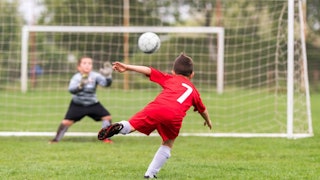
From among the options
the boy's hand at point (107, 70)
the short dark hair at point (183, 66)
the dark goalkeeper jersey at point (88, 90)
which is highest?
the short dark hair at point (183, 66)

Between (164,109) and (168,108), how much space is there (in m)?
0.04

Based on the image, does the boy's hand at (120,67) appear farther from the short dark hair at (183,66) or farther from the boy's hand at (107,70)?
the boy's hand at (107,70)

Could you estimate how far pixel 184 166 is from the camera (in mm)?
7418

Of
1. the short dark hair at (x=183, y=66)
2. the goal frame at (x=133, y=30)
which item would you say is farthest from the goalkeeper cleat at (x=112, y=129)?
the goal frame at (x=133, y=30)

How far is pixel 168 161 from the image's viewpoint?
25.8 ft

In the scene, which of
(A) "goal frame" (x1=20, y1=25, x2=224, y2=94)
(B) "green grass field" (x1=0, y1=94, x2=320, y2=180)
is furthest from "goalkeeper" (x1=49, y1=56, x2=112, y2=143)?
(A) "goal frame" (x1=20, y1=25, x2=224, y2=94)

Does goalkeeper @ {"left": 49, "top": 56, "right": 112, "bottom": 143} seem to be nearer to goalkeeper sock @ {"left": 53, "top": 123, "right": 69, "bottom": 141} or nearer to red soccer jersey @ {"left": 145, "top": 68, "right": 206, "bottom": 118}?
goalkeeper sock @ {"left": 53, "top": 123, "right": 69, "bottom": 141}

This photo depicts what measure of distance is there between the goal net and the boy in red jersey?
6.24 m

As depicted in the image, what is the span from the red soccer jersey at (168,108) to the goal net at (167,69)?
6286 mm

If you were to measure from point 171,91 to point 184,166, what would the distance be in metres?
1.37

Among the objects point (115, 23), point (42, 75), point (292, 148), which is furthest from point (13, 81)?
point (292, 148)

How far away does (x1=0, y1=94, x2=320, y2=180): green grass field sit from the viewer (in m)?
6.82

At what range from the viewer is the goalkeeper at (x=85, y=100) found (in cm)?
994

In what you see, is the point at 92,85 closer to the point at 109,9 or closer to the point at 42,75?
the point at 109,9
